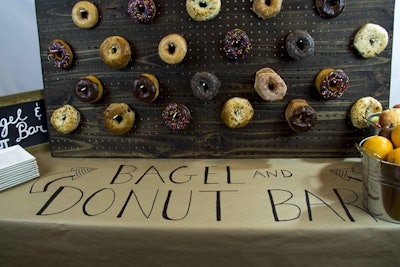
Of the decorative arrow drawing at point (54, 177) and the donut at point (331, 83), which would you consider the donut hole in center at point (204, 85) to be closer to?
the donut at point (331, 83)

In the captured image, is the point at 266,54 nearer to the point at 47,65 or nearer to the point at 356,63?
the point at 356,63

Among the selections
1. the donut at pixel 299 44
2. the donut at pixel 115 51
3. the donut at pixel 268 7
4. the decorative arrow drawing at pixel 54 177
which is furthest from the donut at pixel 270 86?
the decorative arrow drawing at pixel 54 177

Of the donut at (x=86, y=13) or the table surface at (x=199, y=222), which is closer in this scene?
the table surface at (x=199, y=222)

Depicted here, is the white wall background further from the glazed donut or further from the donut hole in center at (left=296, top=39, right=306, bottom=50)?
the donut hole in center at (left=296, top=39, right=306, bottom=50)

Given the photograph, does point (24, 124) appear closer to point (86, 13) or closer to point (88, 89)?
point (88, 89)

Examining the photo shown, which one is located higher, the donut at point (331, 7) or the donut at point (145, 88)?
the donut at point (331, 7)

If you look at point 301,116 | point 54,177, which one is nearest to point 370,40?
point 301,116
